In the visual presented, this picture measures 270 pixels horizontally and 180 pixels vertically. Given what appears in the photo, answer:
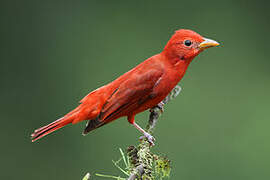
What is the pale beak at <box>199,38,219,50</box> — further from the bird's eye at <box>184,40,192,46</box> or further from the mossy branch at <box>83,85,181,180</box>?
the mossy branch at <box>83,85,181,180</box>

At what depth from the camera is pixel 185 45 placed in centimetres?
347

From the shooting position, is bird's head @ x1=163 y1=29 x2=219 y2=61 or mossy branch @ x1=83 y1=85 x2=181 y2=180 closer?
mossy branch @ x1=83 y1=85 x2=181 y2=180

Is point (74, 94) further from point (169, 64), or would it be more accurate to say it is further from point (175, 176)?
point (169, 64)

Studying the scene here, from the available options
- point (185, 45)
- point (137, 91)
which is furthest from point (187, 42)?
point (137, 91)

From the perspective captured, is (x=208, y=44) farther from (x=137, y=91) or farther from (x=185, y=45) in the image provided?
(x=137, y=91)

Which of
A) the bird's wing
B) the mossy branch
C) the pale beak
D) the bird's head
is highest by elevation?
the bird's head

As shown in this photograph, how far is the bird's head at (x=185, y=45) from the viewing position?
11.3ft

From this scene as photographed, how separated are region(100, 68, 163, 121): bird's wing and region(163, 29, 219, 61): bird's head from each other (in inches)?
7.0

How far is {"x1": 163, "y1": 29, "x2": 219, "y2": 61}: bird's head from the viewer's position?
11.3ft

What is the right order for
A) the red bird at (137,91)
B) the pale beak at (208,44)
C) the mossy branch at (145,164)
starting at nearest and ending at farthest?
the mossy branch at (145,164) < the pale beak at (208,44) < the red bird at (137,91)

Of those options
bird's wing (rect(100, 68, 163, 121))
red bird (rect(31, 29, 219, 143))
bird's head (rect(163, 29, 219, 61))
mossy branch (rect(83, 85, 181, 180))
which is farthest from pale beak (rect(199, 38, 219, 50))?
mossy branch (rect(83, 85, 181, 180))

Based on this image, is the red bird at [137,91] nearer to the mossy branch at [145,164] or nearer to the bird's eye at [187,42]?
the bird's eye at [187,42]

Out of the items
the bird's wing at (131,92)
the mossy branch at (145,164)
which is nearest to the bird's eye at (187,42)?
the bird's wing at (131,92)

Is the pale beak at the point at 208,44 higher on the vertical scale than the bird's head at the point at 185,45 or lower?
lower
